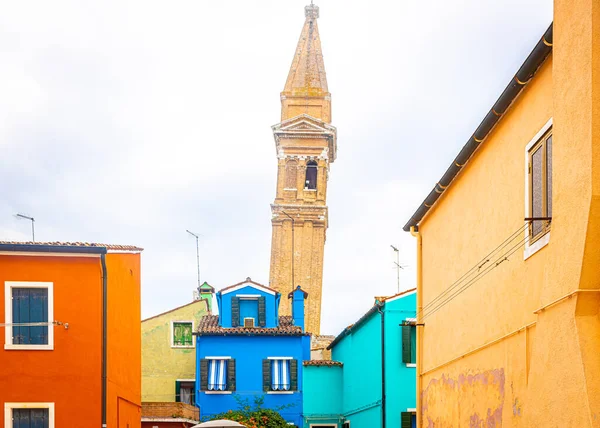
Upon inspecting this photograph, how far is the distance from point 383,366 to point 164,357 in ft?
44.5

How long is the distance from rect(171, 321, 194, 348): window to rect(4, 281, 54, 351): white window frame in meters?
19.8

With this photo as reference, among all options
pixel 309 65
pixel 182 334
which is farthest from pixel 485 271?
pixel 309 65

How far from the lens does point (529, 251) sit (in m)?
9.19

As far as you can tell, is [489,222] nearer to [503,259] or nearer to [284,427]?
[503,259]

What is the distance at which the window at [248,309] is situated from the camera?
3175cm

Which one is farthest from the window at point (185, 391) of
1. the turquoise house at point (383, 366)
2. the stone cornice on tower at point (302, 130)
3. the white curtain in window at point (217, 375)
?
the stone cornice on tower at point (302, 130)

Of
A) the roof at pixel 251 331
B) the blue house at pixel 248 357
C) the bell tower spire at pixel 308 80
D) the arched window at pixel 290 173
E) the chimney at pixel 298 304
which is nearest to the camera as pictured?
the blue house at pixel 248 357

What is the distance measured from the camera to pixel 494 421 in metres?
10.5

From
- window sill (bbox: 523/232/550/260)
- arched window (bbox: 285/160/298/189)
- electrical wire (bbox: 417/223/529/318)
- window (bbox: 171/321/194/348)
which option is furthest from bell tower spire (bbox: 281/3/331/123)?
window sill (bbox: 523/232/550/260)

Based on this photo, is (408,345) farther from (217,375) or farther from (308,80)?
(308,80)

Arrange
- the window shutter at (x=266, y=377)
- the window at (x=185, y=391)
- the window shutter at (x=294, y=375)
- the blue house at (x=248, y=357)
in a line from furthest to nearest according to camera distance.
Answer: the window at (x=185, y=391) → the window shutter at (x=266, y=377) → the window shutter at (x=294, y=375) → the blue house at (x=248, y=357)

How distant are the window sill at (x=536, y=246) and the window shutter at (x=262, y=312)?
22880mm

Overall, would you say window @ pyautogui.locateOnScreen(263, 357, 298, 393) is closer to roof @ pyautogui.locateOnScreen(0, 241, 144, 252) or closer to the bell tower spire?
roof @ pyautogui.locateOnScreen(0, 241, 144, 252)

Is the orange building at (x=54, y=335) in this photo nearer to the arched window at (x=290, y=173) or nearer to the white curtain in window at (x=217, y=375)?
the white curtain in window at (x=217, y=375)
